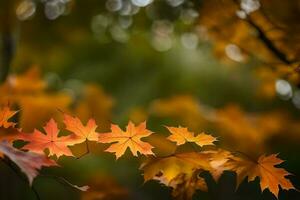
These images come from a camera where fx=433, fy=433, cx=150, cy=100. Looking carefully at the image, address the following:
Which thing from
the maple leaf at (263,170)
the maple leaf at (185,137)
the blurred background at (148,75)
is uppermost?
the maple leaf at (185,137)

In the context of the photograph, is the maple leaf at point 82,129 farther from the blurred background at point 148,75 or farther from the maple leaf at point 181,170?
the blurred background at point 148,75

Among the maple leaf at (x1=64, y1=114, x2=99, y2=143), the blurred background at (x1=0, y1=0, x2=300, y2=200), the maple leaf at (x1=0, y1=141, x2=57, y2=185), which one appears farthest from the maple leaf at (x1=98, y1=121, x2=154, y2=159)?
the blurred background at (x1=0, y1=0, x2=300, y2=200)

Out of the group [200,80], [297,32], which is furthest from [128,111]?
[297,32]

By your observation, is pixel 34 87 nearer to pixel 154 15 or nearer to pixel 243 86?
pixel 154 15

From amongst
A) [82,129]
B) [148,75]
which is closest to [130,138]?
[82,129]

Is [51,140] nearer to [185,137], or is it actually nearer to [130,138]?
[130,138]

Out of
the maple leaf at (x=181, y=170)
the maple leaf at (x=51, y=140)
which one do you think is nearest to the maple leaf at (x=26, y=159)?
the maple leaf at (x=51, y=140)
